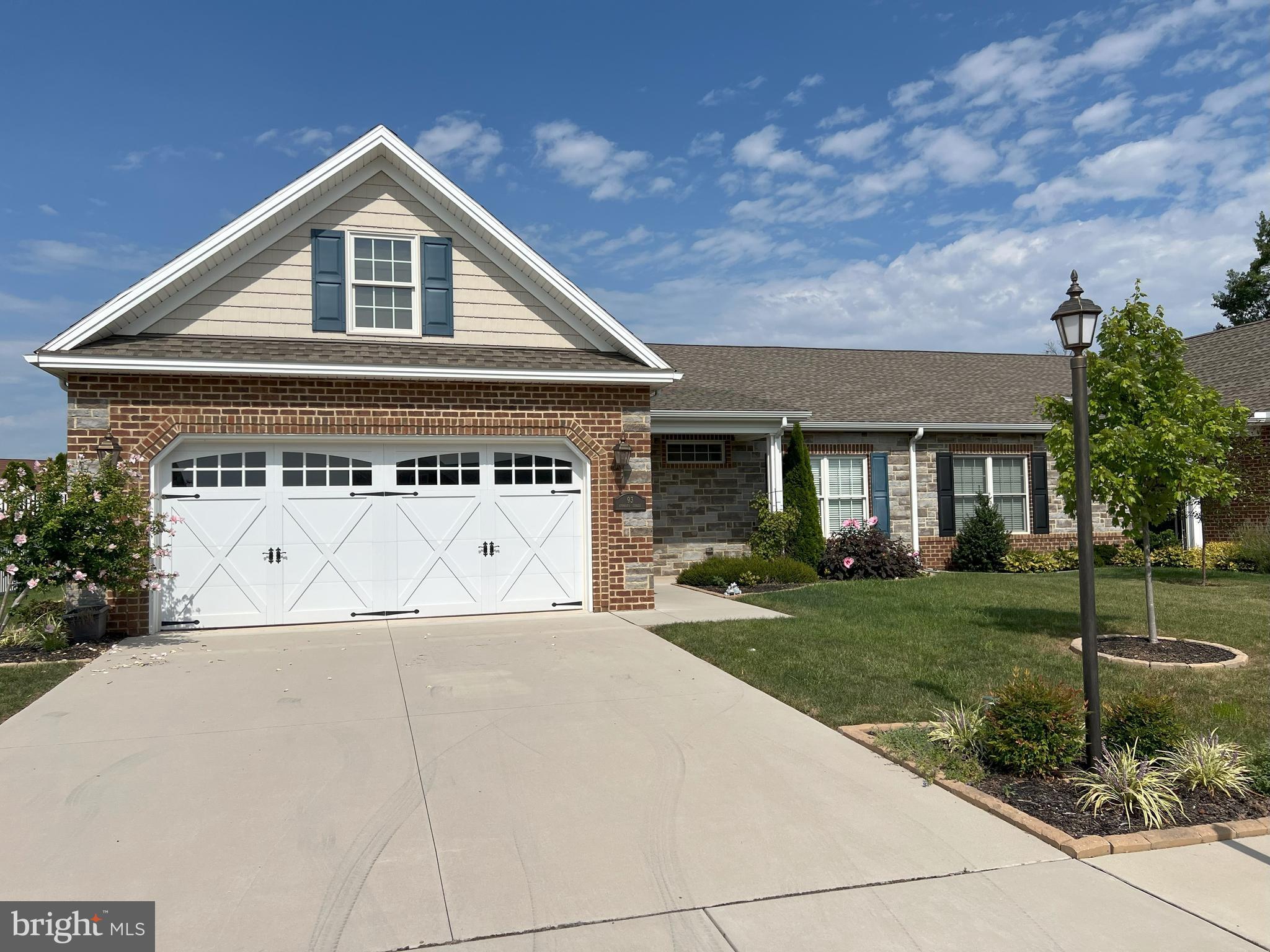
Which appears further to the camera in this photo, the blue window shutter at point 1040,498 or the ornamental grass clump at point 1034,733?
the blue window shutter at point 1040,498

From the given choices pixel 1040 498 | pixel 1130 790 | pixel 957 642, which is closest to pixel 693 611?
pixel 957 642

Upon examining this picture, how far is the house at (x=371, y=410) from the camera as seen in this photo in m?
11.0

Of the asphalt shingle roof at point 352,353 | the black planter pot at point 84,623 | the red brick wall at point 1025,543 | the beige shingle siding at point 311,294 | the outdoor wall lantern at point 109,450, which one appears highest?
the beige shingle siding at point 311,294

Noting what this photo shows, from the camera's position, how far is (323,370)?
11.0 meters

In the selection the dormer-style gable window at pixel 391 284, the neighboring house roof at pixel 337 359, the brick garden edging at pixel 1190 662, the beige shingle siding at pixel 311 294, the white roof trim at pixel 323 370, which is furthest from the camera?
the dormer-style gable window at pixel 391 284

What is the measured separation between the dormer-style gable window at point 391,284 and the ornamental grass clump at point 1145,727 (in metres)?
9.60

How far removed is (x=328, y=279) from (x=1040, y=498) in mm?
15200

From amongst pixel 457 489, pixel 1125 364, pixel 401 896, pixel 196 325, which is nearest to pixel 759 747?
pixel 401 896

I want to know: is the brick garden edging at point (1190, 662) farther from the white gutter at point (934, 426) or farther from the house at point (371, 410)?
the white gutter at point (934, 426)

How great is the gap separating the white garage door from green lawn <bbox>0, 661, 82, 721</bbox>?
198 cm

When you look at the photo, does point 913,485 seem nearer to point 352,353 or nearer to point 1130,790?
point 352,353

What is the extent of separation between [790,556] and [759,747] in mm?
10895

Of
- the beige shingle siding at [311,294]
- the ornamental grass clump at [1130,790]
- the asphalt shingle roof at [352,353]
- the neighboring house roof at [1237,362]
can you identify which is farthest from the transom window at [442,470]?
the neighboring house roof at [1237,362]

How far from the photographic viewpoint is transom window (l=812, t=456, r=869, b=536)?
18.2 metres
